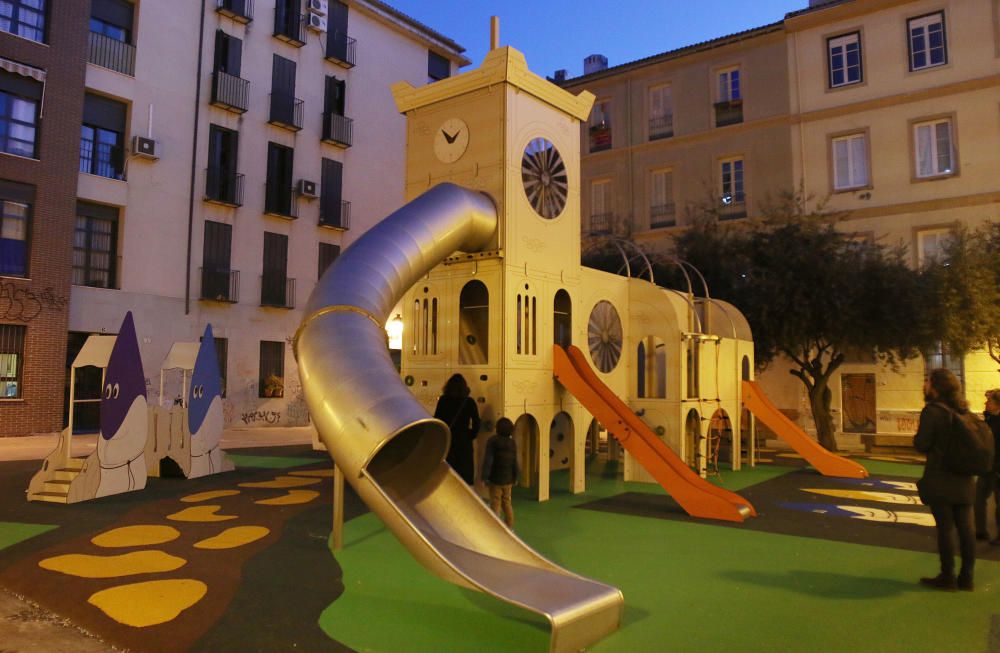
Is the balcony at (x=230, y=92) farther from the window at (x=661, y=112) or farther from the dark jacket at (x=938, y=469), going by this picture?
the dark jacket at (x=938, y=469)

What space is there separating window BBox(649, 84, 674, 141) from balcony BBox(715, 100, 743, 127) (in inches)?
69.1

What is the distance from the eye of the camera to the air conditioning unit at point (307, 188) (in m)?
26.2

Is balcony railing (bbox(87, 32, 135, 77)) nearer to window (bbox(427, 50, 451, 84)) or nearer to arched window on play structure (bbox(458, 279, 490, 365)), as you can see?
window (bbox(427, 50, 451, 84))

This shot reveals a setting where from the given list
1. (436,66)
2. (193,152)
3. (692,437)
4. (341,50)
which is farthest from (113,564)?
(436,66)

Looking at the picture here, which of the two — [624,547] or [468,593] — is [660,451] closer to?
[624,547]

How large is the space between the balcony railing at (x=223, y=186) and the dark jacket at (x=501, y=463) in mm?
18759

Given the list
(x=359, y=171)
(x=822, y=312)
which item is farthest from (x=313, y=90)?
(x=822, y=312)

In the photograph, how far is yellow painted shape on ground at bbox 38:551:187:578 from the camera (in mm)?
6270

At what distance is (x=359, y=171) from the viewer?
2873cm

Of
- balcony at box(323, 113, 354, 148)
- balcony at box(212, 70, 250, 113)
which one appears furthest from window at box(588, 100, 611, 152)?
balcony at box(212, 70, 250, 113)

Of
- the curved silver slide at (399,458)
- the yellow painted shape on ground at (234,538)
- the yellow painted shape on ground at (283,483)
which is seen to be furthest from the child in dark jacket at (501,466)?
the yellow painted shape on ground at (283,483)

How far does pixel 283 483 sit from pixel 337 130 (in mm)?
19064

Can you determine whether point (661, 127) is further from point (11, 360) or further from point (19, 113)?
point (11, 360)

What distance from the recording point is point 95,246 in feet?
Result: 69.8
